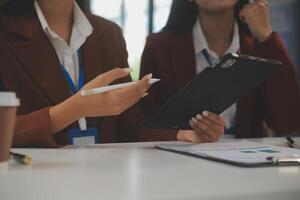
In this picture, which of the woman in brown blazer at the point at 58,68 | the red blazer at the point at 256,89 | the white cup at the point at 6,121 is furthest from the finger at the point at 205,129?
the white cup at the point at 6,121

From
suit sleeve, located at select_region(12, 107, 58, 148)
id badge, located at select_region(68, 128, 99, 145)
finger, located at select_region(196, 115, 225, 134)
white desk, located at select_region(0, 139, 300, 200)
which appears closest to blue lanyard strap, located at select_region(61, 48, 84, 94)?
id badge, located at select_region(68, 128, 99, 145)

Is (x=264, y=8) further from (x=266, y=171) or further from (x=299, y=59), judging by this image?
(x=299, y=59)

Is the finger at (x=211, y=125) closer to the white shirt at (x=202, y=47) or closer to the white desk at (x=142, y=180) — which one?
the white desk at (x=142, y=180)

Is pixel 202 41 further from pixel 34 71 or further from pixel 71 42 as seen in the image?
pixel 34 71

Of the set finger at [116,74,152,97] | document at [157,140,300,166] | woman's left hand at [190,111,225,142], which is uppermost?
finger at [116,74,152,97]

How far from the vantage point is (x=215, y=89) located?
1.03 metres

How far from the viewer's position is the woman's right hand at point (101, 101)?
942 millimetres

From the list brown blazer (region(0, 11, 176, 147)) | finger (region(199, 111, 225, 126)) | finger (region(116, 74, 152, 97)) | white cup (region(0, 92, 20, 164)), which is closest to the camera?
white cup (region(0, 92, 20, 164))

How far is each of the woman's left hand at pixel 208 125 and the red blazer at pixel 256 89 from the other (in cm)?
47

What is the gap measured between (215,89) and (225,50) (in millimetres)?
784

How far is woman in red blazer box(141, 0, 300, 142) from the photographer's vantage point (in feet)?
5.48

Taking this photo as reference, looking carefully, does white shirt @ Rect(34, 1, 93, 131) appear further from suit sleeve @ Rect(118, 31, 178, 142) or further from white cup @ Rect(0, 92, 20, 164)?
white cup @ Rect(0, 92, 20, 164)

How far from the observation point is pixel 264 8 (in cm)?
173

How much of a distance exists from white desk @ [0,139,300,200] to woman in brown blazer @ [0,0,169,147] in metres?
0.23
